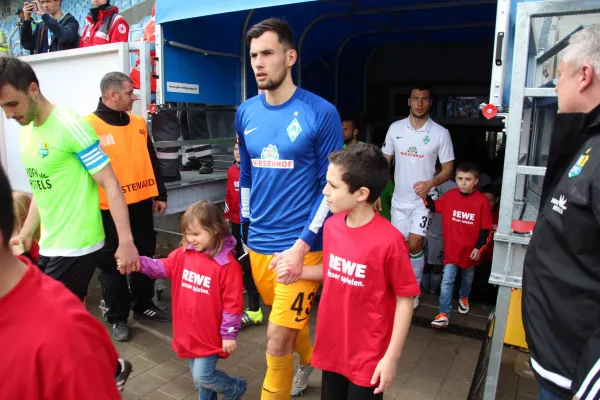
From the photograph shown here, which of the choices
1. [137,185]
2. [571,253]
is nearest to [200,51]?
[137,185]

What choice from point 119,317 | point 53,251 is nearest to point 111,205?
point 53,251

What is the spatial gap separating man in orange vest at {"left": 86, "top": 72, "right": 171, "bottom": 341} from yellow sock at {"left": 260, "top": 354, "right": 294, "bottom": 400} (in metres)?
1.92

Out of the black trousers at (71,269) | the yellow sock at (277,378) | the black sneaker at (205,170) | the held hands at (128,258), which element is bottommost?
the yellow sock at (277,378)

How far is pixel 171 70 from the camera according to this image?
4.49 meters

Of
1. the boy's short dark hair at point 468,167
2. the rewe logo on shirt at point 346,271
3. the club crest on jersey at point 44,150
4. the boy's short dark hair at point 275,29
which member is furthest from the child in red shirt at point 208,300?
the boy's short dark hair at point 468,167

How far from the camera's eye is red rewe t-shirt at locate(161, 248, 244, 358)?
2.62 m

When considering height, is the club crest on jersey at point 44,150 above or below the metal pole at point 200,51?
below

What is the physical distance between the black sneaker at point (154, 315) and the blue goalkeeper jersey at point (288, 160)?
6.73 ft

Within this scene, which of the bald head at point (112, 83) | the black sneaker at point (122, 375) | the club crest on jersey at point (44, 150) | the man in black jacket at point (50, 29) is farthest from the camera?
the man in black jacket at point (50, 29)

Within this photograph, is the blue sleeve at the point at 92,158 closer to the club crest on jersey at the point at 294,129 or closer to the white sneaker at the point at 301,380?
the club crest on jersey at the point at 294,129

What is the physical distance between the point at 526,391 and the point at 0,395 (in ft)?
11.3

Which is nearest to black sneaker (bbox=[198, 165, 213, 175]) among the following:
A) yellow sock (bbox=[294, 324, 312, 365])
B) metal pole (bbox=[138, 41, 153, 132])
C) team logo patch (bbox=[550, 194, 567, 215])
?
metal pole (bbox=[138, 41, 153, 132])

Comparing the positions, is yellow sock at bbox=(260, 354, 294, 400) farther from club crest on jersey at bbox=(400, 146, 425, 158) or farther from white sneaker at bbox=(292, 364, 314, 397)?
club crest on jersey at bbox=(400, 146, 425, 158)

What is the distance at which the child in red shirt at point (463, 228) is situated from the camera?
172 inches
